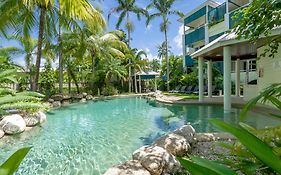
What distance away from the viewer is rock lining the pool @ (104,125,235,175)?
4500 millimetres

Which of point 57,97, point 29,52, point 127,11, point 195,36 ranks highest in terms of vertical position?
point 127,11

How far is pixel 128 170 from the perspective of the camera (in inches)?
172

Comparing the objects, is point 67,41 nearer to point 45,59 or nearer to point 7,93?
point 45,59

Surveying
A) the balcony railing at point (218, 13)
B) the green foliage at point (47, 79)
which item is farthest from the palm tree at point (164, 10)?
the green foliage at point (47, 79)

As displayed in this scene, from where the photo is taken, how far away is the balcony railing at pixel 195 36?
24900 millimetres

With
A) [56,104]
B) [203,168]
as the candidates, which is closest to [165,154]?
[203,168]

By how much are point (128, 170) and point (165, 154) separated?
88cm

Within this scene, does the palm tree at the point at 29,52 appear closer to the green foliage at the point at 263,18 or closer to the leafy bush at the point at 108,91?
the leafy bush at the point at 108,91

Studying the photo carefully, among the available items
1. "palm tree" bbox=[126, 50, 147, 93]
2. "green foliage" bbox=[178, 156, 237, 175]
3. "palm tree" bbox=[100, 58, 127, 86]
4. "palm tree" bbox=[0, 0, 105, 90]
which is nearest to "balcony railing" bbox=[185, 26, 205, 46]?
"palm tree" bbox=[126, 50, 147, 93]

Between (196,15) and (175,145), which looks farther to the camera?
(196,15)

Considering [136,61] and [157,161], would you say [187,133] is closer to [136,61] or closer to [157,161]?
[157,161]

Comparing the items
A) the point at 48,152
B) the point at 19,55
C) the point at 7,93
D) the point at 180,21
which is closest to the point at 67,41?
the point at 19,55

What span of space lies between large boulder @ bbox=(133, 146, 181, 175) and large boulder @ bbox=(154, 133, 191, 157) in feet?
2.21

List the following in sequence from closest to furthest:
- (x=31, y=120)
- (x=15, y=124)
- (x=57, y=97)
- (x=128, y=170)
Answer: (x=128, y=170), (x=15, y=124), (x=31, y=120), (x=57, y=97)
